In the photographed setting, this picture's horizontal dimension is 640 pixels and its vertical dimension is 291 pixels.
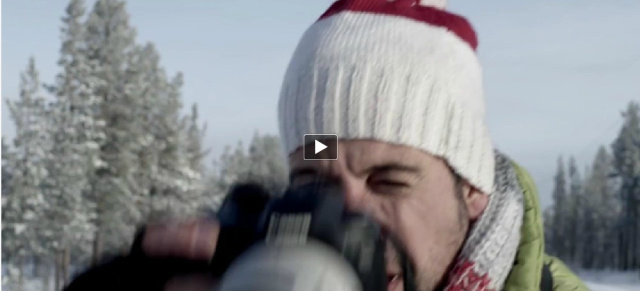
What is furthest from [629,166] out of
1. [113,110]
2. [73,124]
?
[73,124]

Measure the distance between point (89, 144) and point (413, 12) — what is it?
116ft

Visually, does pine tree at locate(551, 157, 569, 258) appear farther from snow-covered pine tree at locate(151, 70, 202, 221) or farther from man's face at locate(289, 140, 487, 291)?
man's face at locate(289, 140, 487, 291)

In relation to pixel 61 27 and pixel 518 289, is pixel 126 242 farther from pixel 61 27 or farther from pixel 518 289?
pixel 61 27

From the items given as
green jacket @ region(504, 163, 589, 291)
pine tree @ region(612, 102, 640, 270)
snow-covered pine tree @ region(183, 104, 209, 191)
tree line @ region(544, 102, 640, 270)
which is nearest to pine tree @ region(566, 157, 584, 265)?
tree line @ region(544, 102, 640, 270)

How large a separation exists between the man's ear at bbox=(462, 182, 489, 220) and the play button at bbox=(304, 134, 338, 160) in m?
0.40

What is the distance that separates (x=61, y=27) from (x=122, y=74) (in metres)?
3.06

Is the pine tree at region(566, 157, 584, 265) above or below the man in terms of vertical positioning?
below

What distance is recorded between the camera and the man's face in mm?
2047

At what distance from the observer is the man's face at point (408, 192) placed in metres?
2.05

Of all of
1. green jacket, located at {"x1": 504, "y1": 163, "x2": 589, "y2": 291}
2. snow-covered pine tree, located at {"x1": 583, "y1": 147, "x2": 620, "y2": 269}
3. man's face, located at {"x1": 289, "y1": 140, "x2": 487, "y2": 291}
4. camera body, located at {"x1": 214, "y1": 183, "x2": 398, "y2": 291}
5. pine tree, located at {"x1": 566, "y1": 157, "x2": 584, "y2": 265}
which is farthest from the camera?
pine tree, located at {"x1": 566, "y1": 157, "x2": 584, "y2": 265}

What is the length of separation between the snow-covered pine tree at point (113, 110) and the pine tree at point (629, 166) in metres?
49.3

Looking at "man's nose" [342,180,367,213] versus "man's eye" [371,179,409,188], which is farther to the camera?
"man's eye" [371,179,409,188]

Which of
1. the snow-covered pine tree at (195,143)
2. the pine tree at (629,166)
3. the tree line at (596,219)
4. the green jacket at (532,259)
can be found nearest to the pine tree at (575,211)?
the tree line at (596,219)

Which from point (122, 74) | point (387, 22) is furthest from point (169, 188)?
point (387, 22)
